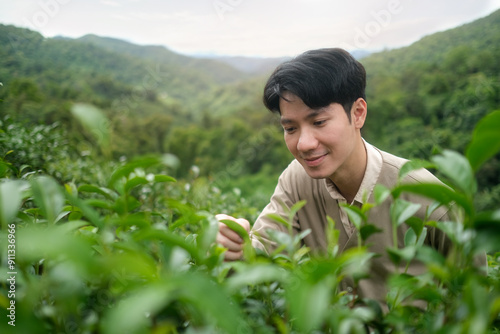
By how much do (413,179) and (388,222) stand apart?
15 centimetres

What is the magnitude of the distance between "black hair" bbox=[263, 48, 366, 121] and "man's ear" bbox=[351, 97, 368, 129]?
3 cm

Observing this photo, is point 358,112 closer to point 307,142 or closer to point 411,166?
point 307,142

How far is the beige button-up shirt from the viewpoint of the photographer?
1.09 meters

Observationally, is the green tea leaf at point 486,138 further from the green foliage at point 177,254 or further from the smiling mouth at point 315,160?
the smiling mouth at point 315,160

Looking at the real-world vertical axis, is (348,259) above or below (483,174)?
above

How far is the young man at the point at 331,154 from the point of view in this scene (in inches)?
44.2

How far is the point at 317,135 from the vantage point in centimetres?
115

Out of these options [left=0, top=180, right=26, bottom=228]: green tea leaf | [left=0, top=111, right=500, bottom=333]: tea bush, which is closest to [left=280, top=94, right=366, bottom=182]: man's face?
[left=0, top=111, right=500, bottom=333]: tea bush

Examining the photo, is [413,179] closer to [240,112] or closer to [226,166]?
[226,166]

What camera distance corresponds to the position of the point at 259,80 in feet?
119

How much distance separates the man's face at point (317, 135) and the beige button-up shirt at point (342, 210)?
0.12 meters

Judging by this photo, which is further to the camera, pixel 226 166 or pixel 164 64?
pixel 164 64

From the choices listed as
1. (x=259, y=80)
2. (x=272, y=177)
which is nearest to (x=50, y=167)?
(x=272, y=177)

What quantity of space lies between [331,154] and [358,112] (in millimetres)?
241
